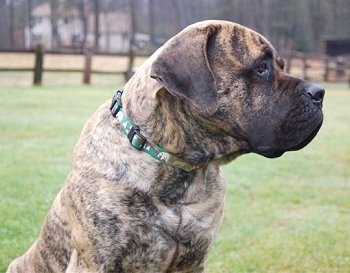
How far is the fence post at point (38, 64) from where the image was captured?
67.6 ft

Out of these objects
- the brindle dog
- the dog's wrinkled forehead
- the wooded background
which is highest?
the dog's wrinkled forehead

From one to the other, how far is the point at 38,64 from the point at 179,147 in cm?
1816

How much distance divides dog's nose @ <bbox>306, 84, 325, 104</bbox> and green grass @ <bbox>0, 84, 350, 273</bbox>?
70.8 inches

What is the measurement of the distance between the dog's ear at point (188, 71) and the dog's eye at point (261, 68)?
9.8 inches

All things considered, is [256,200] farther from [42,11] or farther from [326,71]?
[42,11]

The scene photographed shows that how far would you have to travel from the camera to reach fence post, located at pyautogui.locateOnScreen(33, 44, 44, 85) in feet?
67.6

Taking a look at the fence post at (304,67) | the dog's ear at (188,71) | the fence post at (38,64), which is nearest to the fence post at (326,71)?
the fence post at (304,67)

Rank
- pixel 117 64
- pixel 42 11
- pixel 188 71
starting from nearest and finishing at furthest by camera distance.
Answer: pixel 188 71
pixel 117 64
pixel 42 11

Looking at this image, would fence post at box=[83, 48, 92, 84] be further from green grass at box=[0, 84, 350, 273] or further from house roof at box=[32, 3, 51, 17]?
house roof at box=[32, 3, 51, 17]

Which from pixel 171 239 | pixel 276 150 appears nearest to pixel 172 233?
pixel 171 239

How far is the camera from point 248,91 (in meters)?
3.09

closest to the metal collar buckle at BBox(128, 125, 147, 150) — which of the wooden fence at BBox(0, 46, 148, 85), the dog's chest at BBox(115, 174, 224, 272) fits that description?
the dog's chest at BBox(115, 174, 224, 272)

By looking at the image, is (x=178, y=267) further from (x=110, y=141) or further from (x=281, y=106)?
(x=281, y=106)

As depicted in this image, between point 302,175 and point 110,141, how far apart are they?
17.2ft
